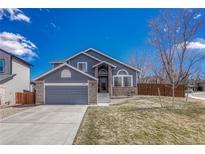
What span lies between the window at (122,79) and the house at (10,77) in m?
10.4

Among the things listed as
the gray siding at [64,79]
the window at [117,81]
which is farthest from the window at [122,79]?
the gray siding at [64,79]

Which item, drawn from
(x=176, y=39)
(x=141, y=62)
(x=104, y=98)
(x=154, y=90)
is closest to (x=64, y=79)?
(x=104, y=98)

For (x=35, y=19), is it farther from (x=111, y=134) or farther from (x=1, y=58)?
(x=111, y=134)

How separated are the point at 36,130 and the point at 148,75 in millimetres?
33361

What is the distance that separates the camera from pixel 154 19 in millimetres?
22859

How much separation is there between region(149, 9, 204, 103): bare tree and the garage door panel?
11.4 metres

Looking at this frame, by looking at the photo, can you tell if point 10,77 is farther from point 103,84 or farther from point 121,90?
point 121,90

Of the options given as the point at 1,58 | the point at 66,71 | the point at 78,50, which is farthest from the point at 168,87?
Result: the point at 1,58

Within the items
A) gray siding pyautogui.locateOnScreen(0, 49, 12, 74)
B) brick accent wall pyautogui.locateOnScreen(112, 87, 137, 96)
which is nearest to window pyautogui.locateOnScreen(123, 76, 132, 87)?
brick accent wall pyautogui.locateOnScreen(112, 87, 137, 96)

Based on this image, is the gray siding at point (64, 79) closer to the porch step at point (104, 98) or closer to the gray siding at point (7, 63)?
the porch step at point (104, 98)

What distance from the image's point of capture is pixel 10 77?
17906 millimetres

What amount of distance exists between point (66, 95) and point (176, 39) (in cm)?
1514

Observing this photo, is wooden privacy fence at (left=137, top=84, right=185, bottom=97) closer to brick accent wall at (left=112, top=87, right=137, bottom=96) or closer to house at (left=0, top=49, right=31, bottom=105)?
brick accent wall at (left=112, top=87, right=137, bottom=96)

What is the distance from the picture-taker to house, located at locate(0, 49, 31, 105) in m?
16.9
